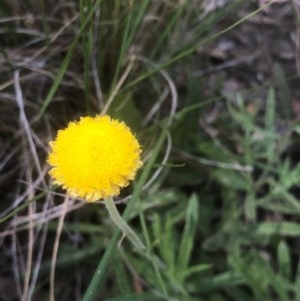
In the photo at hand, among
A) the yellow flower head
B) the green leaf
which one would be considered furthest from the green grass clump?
the yellow flower head

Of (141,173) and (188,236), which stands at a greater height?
(141,173)

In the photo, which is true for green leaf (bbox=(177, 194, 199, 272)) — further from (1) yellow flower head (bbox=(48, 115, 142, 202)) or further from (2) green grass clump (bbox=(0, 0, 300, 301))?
(1) yellow flower head (bbox=(48, 115, 142, 202))

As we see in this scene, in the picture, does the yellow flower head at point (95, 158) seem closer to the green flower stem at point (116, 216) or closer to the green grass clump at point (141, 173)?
the green flower stem at point (116, 216)

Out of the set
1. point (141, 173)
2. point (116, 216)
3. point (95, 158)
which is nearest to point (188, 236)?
point (141, 173)

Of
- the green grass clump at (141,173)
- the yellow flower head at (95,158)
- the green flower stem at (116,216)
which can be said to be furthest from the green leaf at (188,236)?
the yellow flower head at (95,158)

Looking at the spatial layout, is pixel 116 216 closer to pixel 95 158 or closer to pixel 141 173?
pixel 95 158

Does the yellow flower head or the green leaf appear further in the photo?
the green leaf
